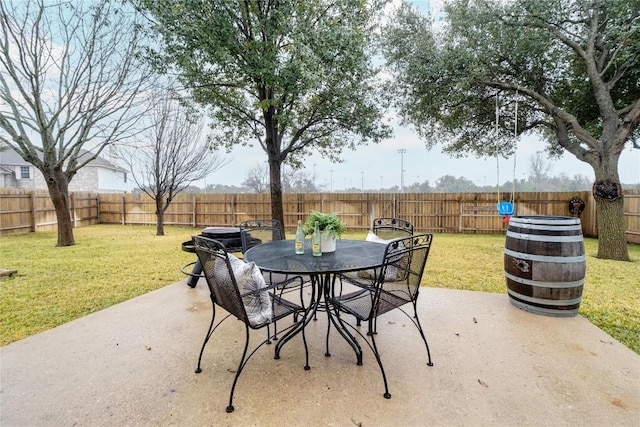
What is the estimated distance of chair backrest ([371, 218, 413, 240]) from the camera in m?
3.07

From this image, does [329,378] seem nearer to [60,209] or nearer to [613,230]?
[613,230]

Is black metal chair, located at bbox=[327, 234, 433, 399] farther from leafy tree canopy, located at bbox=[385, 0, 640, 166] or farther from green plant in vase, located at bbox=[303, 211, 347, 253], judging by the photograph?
leafy tree canopy, located at bbox=[385, 0, 640, 166]

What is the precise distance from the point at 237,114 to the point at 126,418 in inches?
297

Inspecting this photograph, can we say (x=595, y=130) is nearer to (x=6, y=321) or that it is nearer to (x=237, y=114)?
(x=237, y=114)

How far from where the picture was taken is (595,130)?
738cm

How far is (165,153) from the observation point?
31.8 feet

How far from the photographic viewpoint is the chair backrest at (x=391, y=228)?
3.07 metres

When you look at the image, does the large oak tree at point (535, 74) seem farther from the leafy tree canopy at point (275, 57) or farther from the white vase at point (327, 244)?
the white vase at point (327, 244)

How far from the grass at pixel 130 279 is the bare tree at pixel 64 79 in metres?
2.11

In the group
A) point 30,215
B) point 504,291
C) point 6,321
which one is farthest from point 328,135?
point 30,215

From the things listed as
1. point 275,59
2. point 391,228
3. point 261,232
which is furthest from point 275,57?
point 391,228

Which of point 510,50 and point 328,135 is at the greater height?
point 510,50

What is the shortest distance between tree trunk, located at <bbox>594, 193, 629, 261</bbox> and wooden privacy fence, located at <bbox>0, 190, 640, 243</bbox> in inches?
106

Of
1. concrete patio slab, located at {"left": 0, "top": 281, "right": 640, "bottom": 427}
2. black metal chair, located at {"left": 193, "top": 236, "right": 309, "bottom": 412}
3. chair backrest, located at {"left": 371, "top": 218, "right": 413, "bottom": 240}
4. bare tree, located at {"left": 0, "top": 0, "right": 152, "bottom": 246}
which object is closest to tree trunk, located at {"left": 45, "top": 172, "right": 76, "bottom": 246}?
bare tree, located at {"left": 0, "top": 0, "right": 152, "bottom": 246}
